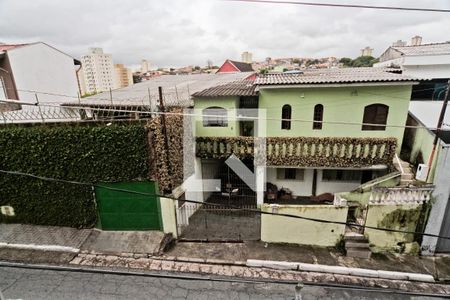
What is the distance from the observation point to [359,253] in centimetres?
817

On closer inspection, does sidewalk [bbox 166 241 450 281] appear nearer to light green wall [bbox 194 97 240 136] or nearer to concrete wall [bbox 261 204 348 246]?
concrete wall [bbox 261 204 348 246]

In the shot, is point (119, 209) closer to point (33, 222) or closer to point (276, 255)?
point (33, 222)

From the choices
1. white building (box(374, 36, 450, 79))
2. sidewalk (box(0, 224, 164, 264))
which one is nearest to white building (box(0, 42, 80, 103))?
sidewalk (box(0, 224, 164, 264))

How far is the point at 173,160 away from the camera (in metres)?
9.27

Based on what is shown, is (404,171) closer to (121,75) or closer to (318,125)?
(318,125)

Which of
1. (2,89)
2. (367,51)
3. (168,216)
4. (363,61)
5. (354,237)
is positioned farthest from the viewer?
(367,51)

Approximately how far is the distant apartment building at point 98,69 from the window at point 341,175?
221 ft

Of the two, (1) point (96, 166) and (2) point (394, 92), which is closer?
(1) point (96, 166)

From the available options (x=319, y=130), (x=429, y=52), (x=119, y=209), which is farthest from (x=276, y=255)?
(x=429, y=52)

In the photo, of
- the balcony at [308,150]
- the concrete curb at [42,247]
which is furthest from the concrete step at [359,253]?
the concrete curb at [42,247]

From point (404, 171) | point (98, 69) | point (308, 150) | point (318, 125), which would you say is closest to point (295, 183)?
point (308, 150)

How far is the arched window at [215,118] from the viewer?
1221cm

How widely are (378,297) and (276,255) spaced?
2.94 m

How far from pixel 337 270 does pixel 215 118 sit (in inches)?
328
